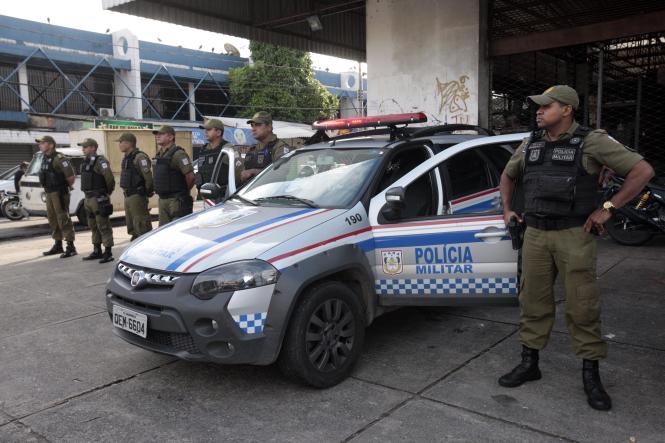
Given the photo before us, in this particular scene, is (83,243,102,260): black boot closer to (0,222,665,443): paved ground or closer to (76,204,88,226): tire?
(0,222,665,443): paved ground

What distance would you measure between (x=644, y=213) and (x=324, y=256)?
5889mm

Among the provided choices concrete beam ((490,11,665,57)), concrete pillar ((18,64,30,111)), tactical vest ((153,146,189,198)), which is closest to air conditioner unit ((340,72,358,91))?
concrete pillar ((18,64,30,111))

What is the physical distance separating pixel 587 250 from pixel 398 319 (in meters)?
2.04

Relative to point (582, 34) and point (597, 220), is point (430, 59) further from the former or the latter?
point (597, 220)

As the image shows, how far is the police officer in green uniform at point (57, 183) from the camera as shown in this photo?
8461 millimetres

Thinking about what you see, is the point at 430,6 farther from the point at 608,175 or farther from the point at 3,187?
the point at 3,187

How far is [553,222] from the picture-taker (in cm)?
327

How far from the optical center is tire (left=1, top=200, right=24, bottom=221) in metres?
14.1

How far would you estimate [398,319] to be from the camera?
491 cm

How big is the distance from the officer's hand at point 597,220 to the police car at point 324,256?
681mm

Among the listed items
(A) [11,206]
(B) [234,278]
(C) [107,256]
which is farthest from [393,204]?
(A) [11,206]

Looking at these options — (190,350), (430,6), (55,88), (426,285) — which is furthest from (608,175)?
(55,88)

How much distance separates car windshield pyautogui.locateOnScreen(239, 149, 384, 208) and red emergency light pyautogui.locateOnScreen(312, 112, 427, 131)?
9.5 inches

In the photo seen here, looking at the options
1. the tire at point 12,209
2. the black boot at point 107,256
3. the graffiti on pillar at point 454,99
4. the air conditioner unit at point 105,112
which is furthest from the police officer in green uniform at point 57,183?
the air conditioner unit at point 105,112
